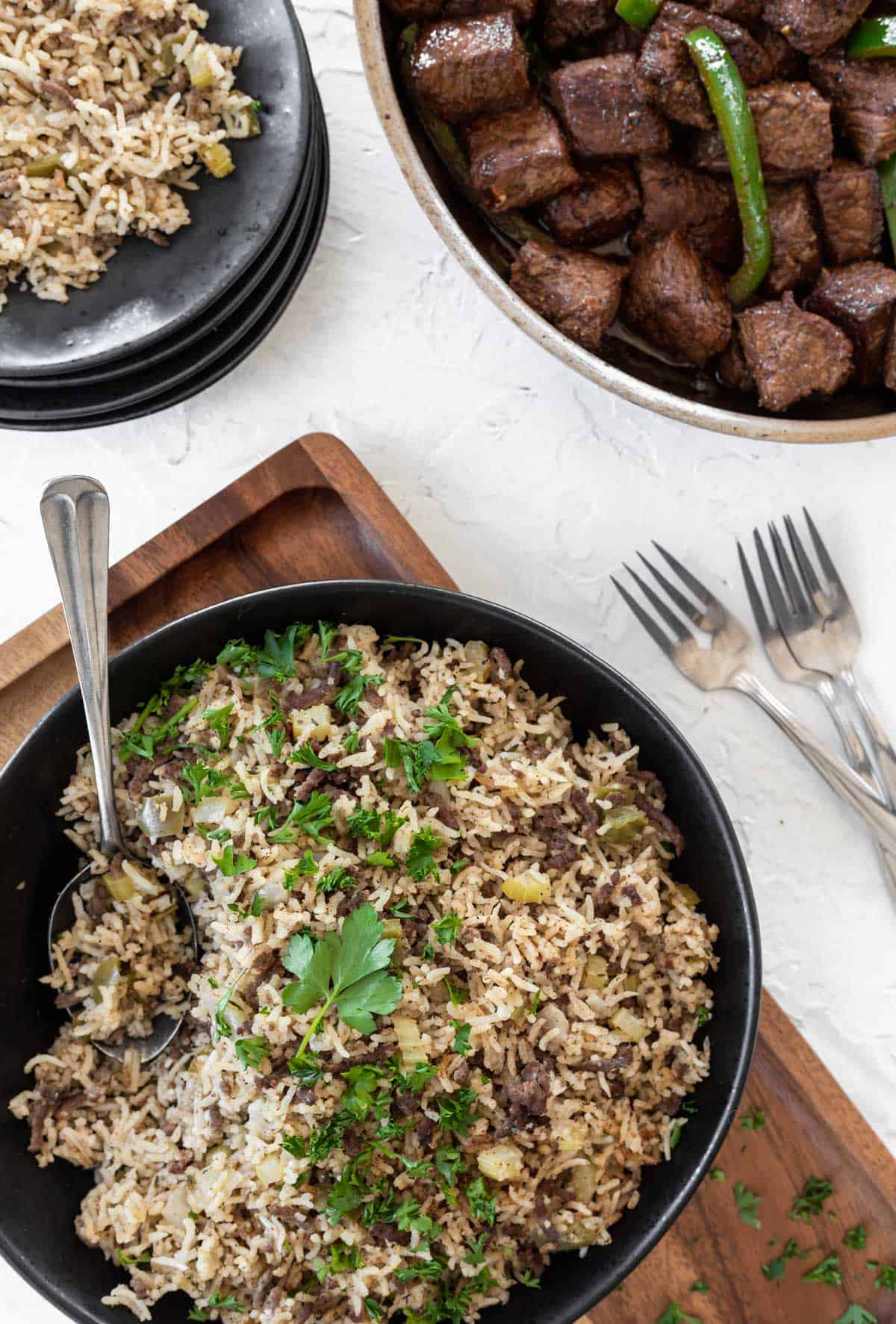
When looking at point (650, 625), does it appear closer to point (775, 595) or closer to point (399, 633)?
point (775, 595)

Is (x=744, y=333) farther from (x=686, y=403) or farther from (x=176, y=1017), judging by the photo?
(x=176, y=1017)

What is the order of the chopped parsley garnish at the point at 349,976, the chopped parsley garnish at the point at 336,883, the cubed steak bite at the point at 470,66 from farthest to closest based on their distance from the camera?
the cubed steak bite at the point at 470,66 → the chopped parsley garnish at the point at 336,883 → the chopped parsley garnish at the point at 349,976

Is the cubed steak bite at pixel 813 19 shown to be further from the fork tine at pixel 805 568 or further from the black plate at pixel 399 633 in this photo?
the black plate at pixel 399 633

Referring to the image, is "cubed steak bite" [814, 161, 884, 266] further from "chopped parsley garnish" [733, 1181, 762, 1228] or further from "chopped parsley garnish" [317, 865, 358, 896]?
"chopped parsley garnish" [733, 1181, 762, 1228]

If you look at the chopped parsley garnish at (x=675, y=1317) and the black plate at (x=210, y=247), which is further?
the chopped parsley garnish at (x=675, y=1317)

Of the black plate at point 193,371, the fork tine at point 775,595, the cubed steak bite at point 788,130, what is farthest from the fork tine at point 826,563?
the black plate at point 193,371

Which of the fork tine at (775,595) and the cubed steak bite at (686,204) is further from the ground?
the cubed steak bite at (686,204)
